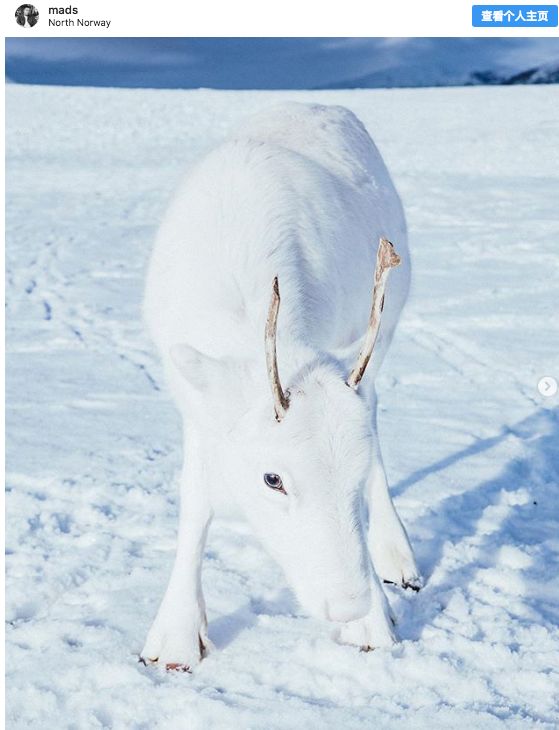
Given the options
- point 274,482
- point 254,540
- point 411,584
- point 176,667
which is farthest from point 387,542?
point 274,482

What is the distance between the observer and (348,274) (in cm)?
325

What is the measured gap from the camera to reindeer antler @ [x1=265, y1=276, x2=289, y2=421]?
2.22 metres

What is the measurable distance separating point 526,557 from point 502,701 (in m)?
0.95

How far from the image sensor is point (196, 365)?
251 cm

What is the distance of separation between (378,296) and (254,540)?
1.94m

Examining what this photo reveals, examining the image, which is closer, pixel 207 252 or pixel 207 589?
pixel 207 252
